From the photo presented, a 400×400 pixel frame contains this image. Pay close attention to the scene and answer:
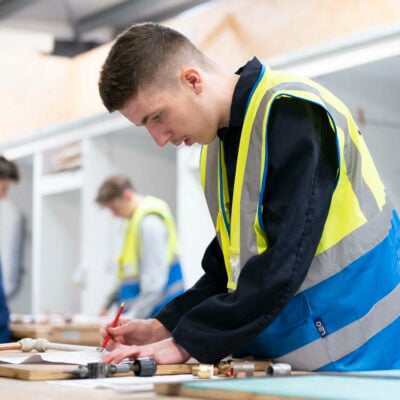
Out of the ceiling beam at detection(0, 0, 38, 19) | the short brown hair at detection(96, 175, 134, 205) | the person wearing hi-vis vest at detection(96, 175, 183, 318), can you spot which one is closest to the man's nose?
the person wearing hi-vis vest at detection(96, 175, 183, 318)

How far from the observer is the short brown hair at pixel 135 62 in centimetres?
182

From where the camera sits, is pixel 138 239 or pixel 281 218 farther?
pixel 138 239

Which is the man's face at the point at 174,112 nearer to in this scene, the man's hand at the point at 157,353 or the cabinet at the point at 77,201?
the man's hand at the point at 157,353

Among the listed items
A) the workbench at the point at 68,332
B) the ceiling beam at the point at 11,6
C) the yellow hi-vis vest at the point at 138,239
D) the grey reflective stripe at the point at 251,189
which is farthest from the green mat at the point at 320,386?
the ceiling beam at the point at 11,6

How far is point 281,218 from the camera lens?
164 cm

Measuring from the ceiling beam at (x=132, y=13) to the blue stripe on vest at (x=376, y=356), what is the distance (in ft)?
15.9

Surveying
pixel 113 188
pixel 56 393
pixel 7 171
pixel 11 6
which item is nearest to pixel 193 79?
pixel 56 393

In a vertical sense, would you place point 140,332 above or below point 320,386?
above

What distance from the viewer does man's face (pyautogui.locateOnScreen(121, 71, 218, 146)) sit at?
1.84m

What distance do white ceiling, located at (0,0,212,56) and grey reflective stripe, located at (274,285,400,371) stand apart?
5099mm

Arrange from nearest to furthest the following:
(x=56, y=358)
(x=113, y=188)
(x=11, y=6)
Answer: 1. (x=56, y=358)
2. (x=113, y=188)
3. (x=11, y=6)

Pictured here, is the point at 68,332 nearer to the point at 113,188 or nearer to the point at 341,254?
the point at 113,188

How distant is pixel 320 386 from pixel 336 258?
51 cm

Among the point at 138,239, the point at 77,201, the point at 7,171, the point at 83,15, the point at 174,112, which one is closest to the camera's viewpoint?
the point at 174,112
